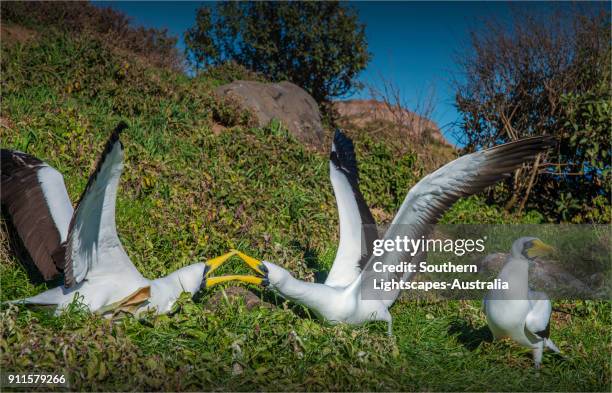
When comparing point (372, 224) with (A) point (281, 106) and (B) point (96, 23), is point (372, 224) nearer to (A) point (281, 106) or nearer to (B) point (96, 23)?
(A) point (281, 106)

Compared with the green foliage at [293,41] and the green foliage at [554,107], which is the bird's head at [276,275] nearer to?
the green foliage at [554,107]

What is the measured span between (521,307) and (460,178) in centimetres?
95

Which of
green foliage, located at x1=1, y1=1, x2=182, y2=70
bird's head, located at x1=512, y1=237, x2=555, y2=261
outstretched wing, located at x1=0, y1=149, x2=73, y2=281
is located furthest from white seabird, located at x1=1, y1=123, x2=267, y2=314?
green foliage, located at x1=1, y1=1, x2=182, y2=70

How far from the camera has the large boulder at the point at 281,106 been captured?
9.78 metres

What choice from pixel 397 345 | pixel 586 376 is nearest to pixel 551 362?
pixel 586 376

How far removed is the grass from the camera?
10.9 ft

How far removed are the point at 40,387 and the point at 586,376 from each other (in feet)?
11.1

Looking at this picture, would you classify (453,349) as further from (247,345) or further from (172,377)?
(172,377)

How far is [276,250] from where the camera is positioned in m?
5.41

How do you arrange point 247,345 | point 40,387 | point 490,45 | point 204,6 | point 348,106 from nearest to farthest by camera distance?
point 40,387, point 247,345, point 490,45, point 204,6, point 348,106

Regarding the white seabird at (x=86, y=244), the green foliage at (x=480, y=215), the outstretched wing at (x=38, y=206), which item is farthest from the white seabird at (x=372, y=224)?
the green foliage at (x=480, y=215)

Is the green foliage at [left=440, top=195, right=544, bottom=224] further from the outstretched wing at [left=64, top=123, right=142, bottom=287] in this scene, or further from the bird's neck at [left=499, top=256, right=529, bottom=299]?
the outstretched wing at [left=64, top=123, right=142, bottom=287]

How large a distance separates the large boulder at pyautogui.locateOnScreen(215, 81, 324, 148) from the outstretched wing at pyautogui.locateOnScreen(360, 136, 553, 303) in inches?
216

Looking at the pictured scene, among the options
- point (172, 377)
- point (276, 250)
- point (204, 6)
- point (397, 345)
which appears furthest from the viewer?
point (204, 6)
